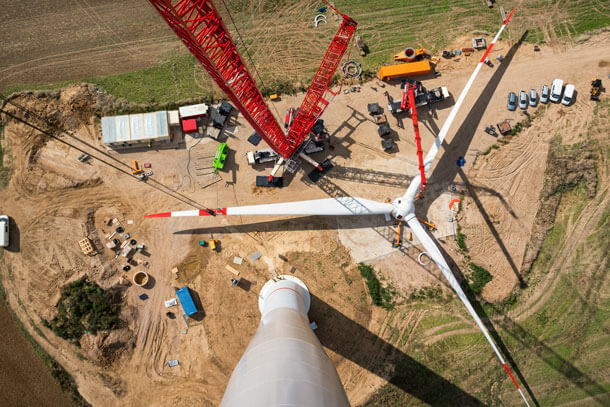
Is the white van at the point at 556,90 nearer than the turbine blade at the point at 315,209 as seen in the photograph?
No

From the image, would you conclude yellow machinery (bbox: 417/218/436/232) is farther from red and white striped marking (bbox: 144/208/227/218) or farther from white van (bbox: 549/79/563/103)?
red and white striped marking (bbox: 144/208/227/218)

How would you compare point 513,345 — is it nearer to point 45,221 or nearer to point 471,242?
point 471,242

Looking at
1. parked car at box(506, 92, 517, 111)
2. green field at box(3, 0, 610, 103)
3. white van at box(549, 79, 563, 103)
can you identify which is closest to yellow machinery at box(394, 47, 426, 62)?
green field at box(3, 0, 610, 103)

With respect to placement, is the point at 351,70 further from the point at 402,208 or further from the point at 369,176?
the point at 402,208

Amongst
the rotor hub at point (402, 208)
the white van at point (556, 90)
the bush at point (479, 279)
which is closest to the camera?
the rotor hub at point (402, 208)

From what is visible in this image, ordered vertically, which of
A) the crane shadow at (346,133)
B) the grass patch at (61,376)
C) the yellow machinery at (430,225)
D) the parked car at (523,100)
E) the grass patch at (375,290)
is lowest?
the grass patch at (61,376)

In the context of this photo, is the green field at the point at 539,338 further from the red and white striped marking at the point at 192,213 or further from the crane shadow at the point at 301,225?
the red and white striped marking at the point at 192,213

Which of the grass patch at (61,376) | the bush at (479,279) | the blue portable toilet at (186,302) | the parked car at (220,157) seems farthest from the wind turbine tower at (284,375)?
the grass patch at (61,376)
